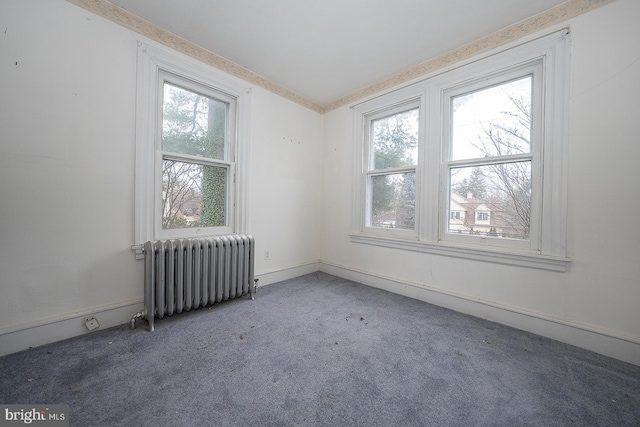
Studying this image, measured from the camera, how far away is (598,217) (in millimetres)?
1726

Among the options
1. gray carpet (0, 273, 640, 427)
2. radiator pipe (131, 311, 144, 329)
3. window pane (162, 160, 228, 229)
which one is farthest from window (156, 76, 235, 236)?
gray carpet (0, 273, 640, 427)

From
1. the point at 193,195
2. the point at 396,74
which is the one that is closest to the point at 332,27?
the point at 396,74

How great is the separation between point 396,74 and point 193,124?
2376 millimetres

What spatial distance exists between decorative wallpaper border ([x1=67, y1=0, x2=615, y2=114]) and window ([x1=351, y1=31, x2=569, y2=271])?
115 mm

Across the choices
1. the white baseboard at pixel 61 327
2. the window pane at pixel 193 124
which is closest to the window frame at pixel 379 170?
the window pane at pixel 193 124

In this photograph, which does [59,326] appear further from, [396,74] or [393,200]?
[396,74]

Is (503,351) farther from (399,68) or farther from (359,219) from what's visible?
(399,68)

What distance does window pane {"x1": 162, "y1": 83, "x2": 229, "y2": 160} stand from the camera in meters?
2.31

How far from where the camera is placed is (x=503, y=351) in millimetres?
1692

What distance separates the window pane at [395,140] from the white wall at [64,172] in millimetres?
2636

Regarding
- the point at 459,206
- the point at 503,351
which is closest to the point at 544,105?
the point at 459,206

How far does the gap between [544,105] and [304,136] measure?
2.58m

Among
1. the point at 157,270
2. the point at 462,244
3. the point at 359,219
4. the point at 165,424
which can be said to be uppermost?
the point at 359,219

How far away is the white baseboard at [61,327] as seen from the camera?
1579 mm
